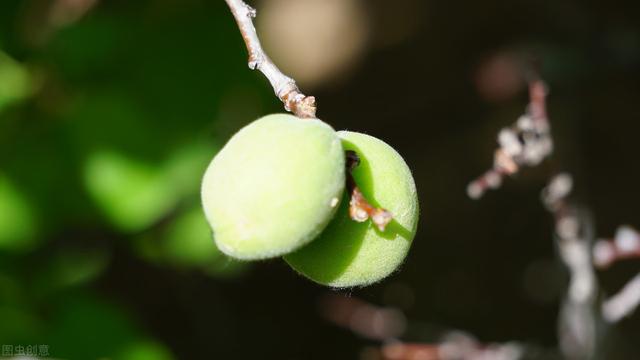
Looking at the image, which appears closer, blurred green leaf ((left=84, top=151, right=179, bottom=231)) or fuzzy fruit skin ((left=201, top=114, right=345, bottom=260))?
fuzzy fruit skin ((left=201, top=114, right=345, bottom=260))

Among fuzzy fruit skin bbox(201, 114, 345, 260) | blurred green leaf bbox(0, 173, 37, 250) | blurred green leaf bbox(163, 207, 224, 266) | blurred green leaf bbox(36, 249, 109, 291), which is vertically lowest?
blurred green leaf bbox(36, 249, 109, 291)

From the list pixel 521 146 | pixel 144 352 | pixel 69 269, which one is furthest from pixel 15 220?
pixel 521 146

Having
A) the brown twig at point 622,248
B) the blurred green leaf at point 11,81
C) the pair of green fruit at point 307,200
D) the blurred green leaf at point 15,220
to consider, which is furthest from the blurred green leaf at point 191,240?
the pair of green fruit at point 307,200

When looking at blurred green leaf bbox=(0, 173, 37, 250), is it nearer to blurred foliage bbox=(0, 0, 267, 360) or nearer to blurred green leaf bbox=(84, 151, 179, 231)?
blurred foliage bbox=(0, 0, 267, 360)

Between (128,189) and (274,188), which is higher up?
(274,188)

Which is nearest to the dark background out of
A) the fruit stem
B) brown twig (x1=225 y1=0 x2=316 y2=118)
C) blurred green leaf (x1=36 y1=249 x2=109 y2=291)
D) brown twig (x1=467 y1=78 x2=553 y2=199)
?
blurred green leaf (x1=36 y1=249 x2=109 y2=291)

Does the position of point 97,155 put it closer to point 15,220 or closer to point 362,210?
point 15,220

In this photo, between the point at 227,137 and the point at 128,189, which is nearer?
the point at 128,189
